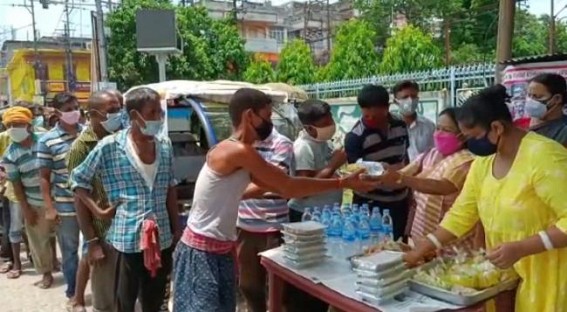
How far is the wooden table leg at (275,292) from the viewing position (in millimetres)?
2920

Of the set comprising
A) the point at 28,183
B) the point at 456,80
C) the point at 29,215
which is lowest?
the point at 29,215

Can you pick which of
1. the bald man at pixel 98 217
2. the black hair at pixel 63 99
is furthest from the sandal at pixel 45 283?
the black hair at pixel 63 99

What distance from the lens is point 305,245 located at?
8.90ft

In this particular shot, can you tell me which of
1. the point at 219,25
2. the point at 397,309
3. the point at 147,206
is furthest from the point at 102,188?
the point at 219,25

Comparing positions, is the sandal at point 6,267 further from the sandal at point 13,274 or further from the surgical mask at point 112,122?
the surgical mask at point 112,122

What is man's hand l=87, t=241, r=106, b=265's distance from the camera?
333cm

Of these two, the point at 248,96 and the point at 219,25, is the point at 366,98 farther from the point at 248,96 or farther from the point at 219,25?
the point at 219,25

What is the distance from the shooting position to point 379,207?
356cm

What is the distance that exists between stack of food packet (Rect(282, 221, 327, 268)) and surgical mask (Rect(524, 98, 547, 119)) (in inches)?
67.3

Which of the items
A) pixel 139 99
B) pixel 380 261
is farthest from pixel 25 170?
pixel 380 261

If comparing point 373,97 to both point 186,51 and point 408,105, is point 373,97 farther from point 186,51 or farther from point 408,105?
point 186,51

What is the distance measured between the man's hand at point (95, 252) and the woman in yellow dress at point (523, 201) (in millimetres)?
2212

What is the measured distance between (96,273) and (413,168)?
2042 millimetres

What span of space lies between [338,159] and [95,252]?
5.16 ft
